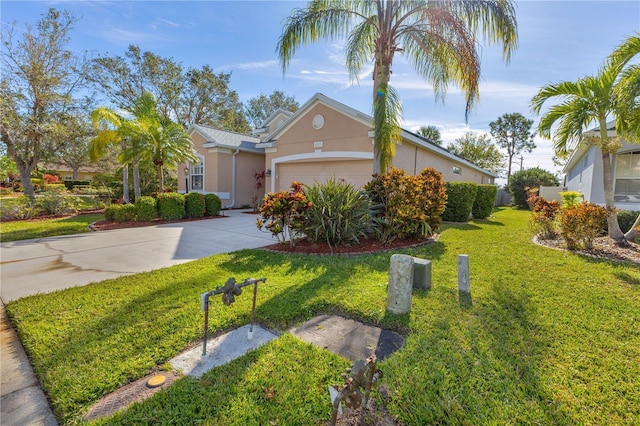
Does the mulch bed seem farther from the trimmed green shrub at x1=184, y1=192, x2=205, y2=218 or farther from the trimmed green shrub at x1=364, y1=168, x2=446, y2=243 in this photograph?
the trimmed green shrub at x1=184, y1=192, x2=205, y2=218

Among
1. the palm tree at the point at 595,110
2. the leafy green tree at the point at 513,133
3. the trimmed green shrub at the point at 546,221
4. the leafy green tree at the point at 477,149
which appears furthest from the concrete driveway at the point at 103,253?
the leafy green tree at the point at 513,133

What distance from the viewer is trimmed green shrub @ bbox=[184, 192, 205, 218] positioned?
39.0ft

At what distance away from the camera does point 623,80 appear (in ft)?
20.9

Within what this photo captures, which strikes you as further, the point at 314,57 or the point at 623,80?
the point at 314,57

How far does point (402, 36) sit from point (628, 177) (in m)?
9.90

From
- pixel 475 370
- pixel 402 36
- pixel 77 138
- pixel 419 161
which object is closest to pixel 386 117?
pixel 402 36

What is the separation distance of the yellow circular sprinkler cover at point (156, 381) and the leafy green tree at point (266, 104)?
112 ft

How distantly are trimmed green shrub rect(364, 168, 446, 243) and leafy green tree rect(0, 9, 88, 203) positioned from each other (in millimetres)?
13635

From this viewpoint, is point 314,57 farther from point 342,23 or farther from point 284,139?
point 284,139

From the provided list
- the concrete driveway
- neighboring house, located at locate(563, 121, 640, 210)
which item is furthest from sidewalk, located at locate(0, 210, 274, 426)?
neighboring house, located at locate(563, 121, 640, 210)

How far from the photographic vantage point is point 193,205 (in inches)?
470

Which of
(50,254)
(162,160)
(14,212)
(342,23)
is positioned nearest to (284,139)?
(162,160)

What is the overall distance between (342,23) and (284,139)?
6.30m

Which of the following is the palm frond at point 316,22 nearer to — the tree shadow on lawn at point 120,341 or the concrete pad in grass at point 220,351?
the tree shadow on lawn at point 120,341
